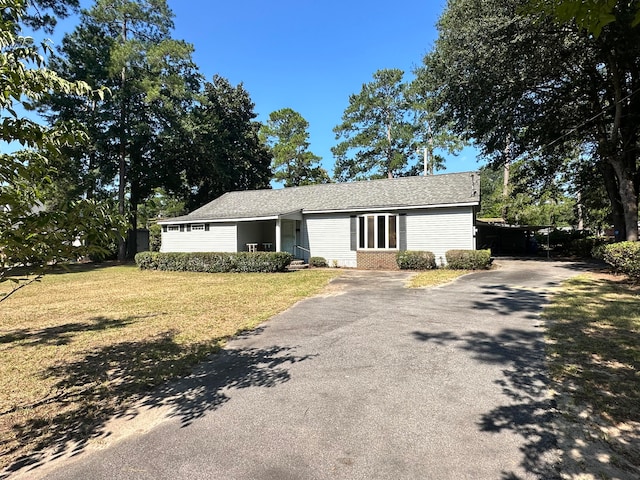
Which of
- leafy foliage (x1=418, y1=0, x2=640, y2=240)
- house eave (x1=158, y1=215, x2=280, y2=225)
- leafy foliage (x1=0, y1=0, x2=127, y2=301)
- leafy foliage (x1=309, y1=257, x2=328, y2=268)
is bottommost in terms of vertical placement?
leafy foliage (x1=309, y1=257, x2=328, y2=268)

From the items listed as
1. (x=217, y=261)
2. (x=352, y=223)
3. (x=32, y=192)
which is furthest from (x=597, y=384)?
(x=217, y=261)

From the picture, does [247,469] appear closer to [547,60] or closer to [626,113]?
[547,60]

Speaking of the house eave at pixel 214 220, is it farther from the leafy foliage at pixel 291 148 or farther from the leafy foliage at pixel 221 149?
the leafy foliage at pixel 291 148

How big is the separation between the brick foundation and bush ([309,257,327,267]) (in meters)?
1.93

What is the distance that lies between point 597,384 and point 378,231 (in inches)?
523

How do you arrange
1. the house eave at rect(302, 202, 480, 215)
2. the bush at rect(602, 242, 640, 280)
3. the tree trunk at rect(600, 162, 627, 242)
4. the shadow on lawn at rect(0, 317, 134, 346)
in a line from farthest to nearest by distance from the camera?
the tree trunk at rect(600, 162, 627, 242), the house eave at rect(302, 202, 480, 215), the bush at rect(602, 242, 640, 280), the shadow on lawn at rect(0, 317, 134, 346)

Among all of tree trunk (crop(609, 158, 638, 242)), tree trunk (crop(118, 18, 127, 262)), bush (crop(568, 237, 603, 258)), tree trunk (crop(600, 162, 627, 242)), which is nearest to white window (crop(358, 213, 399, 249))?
tree trunk (crop(609, 158, 638, 242))

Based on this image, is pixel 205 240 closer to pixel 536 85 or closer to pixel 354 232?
pixel 354 232

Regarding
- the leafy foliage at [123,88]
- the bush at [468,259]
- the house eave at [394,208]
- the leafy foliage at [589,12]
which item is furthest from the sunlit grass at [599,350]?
the leafy foliage at [123,88]

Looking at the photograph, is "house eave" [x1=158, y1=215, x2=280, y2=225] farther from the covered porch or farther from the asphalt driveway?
the asphalt driveway

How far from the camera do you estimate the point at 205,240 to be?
19.6 metres

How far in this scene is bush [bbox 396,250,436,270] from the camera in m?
15.2

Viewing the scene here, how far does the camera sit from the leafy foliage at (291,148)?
38.0 meters

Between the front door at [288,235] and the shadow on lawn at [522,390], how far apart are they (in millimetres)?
14203
